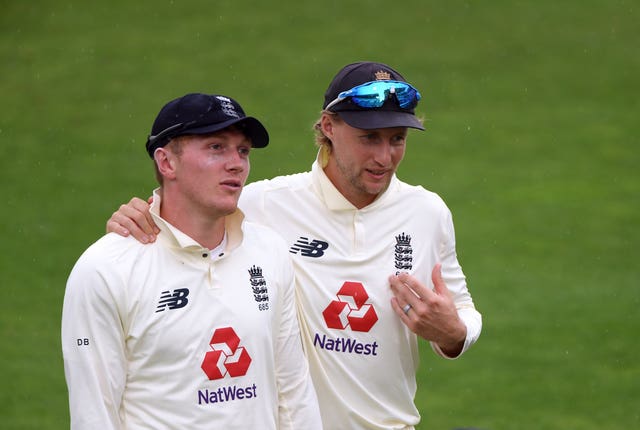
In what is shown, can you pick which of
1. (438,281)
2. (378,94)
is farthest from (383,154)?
(438,281)

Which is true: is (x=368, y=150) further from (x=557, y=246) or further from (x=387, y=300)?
(x=557, y=246)

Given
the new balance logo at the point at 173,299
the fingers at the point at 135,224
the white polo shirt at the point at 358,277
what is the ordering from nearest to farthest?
the new balance logo at the point at 173,299
the fingers at the point at 135,224
the white polo shirt at the point at 358,277

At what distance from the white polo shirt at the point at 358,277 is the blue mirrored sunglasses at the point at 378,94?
16.2 inches

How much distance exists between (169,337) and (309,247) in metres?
1.06

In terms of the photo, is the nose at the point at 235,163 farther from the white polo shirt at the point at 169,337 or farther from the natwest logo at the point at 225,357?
the natwest logo at the point at 225,357

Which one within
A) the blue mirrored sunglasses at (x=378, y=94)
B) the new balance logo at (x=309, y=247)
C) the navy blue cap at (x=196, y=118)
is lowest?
the new balance logo at (x=309, y=247)

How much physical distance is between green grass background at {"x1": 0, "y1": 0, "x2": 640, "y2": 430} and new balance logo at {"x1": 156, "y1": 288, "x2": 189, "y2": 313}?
5376mm

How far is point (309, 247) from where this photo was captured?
5.18 meters

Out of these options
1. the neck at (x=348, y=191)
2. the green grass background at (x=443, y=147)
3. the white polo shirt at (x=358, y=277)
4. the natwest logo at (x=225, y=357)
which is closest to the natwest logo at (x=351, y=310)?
the white polo shirt at (x=358, y=277)

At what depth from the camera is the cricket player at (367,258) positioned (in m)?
5.07

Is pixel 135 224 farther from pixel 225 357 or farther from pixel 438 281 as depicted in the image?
pixel 438 281

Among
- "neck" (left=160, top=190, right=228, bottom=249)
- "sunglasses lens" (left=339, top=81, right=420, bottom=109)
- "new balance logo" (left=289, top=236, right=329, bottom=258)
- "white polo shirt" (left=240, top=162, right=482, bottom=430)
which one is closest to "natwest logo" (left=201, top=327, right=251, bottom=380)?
"neck" (left=160, top=190, right=228, bottom=249)

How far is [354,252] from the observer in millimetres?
5176

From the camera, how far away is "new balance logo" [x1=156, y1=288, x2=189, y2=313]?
4.34 m
